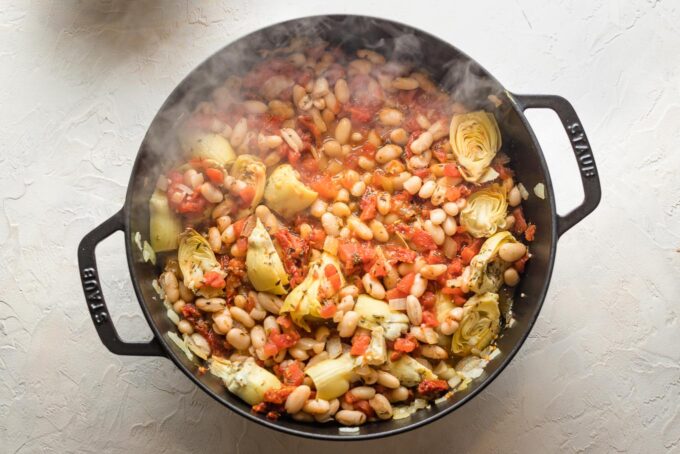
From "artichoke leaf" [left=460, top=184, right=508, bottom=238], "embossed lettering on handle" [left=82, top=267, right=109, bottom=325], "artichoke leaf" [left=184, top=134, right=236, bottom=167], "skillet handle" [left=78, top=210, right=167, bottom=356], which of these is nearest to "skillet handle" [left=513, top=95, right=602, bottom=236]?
"artichoke leaf" [left=460, top=184, right=508, bottom=238]

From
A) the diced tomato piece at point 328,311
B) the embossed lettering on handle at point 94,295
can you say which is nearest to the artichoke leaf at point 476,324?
the diced tomato piece at point 328,311

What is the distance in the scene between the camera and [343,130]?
2.67 meters

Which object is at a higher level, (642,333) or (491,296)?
(491,296)

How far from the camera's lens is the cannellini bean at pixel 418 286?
2527 millimetres

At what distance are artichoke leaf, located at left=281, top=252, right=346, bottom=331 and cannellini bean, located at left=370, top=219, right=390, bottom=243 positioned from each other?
0.19 m

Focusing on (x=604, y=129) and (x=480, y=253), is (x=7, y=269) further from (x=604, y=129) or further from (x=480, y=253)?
(x=604, y=129)

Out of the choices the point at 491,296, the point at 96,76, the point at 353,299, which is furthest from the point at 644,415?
the point at 96,76

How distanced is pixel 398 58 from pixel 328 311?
1.06 m

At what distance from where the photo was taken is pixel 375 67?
272 centimetres

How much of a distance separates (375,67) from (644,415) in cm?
179

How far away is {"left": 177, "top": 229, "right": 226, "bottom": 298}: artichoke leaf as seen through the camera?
257cm

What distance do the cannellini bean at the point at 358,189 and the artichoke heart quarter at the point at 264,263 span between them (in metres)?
0.37

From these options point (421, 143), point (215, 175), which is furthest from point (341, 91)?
point (215, 175)

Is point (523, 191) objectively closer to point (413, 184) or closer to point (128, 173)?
point (413, 184)
